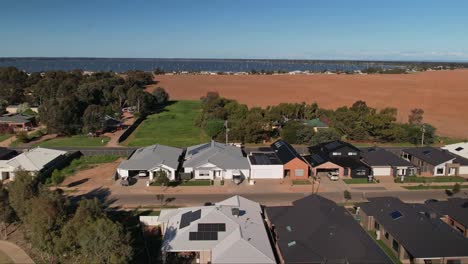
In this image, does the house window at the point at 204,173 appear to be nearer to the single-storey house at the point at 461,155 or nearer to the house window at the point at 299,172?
the house window at the point at 299,172

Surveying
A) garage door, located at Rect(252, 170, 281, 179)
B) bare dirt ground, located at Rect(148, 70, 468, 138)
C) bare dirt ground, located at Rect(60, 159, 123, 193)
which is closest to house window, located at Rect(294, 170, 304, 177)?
garage door, located at Rect(252, 170, 281, 179)

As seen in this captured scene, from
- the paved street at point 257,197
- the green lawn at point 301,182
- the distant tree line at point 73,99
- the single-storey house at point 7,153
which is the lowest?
the paved street at point 257,197

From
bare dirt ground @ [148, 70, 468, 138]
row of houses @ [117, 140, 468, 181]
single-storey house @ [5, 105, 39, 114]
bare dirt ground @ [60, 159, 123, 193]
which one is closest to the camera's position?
bare dirt ground @ [60, 159, 123, 193]

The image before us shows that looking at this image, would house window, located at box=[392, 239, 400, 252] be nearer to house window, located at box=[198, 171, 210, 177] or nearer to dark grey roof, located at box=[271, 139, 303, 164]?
dark grey roof, located at box=[271, 139, 303, 164]

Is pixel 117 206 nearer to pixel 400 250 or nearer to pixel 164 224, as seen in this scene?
pixel 164 224

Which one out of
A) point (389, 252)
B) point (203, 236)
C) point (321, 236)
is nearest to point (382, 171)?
point (389, 252)

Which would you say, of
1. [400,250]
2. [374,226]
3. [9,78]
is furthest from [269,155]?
[9,78]

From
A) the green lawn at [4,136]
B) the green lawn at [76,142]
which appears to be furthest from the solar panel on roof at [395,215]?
the green lawn at [4,136]
